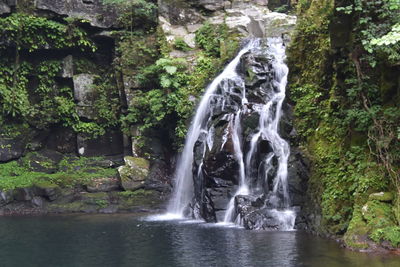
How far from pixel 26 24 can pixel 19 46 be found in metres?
0.96

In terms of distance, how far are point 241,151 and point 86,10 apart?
10472mm

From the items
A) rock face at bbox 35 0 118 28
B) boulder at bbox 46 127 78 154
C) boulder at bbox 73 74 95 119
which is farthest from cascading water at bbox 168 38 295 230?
rock face at bbox 35 0 118 28

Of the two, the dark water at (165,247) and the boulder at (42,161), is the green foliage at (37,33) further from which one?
the dark water at (165,247)

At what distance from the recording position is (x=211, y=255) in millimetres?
9172

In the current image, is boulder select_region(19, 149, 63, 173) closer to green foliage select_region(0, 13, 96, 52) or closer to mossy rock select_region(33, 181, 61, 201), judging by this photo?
mossy rock select_region(33, 181, 61, 201)

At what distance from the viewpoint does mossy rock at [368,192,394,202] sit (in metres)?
9.23

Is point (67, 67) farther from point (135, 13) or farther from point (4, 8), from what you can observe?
point (135, 13)

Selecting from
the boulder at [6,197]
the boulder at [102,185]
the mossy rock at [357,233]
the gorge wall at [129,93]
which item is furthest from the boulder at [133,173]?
the mossy rock at [357,233]

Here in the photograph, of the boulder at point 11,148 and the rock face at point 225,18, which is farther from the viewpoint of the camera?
the rock face at point 225,18

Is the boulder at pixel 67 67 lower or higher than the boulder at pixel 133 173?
higher

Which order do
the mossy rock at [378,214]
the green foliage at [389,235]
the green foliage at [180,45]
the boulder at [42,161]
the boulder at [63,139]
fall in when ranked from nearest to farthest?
the green foliage at [389,235]
the mossy rock at [378,214]
the boulder at [42,161]
the green foliage at [180,45]
the boulder at [63,139]

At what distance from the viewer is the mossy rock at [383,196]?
30.3ft

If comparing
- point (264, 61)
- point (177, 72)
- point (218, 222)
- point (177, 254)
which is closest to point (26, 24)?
point (177, 72)

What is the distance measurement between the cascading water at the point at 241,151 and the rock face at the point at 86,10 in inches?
252
